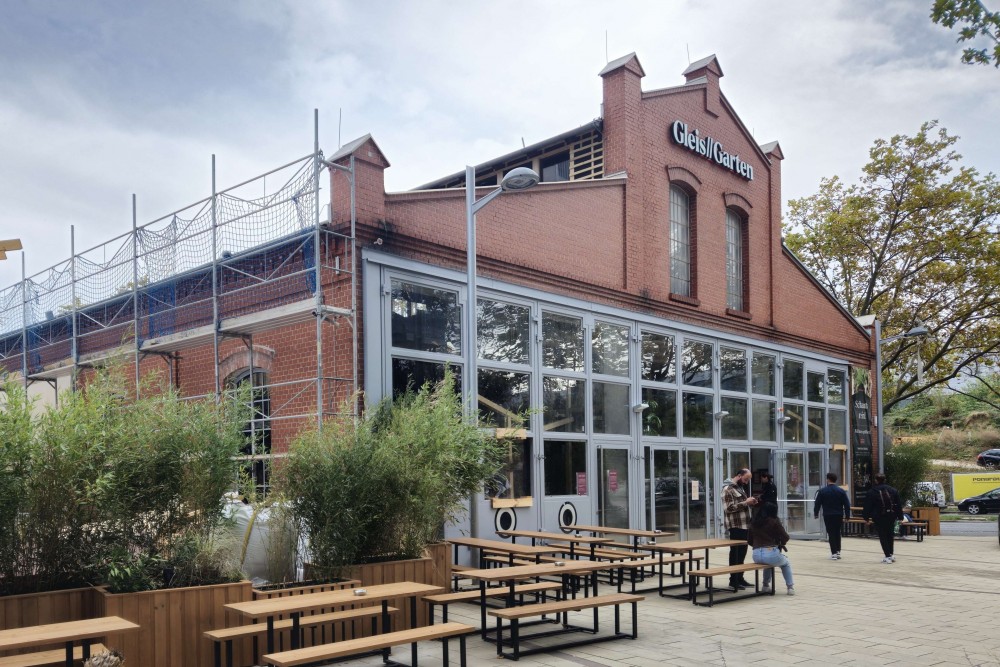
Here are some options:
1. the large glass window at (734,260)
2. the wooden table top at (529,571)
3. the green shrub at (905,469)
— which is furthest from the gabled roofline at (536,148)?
the green shrub at (905,469)

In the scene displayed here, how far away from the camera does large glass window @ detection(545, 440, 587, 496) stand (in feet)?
49.8

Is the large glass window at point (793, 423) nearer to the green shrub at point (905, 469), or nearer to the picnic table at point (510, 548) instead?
the green shrub at point (905, 469)

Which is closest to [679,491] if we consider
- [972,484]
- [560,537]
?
[560,537]

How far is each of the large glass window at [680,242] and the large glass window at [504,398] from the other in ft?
18.6

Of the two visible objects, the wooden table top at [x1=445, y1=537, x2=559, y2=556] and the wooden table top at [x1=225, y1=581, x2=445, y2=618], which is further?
the wooden table top at [x1=445, y1=537, x2=559, y2=556]

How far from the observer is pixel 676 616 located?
423 inches

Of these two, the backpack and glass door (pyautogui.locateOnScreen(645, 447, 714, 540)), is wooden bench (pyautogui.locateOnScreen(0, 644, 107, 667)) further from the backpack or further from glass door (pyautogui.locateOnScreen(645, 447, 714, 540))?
the backpack

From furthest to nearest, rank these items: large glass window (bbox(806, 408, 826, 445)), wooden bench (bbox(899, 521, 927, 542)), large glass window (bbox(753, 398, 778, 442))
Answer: large glass window (bbox(806, 408, 826, 445)) < wooden bench (bbox(899, 521, 927, 542)) < large glass window (bbox(753, 398, 778, 442))

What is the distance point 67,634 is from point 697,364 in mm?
15350

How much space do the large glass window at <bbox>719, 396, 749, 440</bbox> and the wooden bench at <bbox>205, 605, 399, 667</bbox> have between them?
1285cm

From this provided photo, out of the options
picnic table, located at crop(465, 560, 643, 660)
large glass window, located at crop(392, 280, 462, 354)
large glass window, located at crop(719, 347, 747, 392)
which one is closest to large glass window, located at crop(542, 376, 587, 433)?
large glass window, located at crop(392, 280, 462, 354)

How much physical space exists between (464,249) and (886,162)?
2408 centimetres

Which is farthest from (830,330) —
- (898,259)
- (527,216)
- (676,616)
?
(676,616)

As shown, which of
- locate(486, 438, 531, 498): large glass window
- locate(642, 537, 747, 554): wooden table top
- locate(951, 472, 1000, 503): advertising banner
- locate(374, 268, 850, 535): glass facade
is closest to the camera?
locate(642, 537, 747, 554): wooden table top
